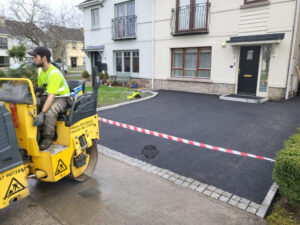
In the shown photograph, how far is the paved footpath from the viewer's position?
304 centimetres

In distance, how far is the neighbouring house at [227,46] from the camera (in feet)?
33.2

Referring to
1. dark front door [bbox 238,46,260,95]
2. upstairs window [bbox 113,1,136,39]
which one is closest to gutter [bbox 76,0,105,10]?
upstairs window [bbox 113,1,136,39]

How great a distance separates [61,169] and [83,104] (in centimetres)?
102

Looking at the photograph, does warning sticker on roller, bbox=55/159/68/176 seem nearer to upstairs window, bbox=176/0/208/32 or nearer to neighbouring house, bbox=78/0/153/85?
upstairs window, bbox=176/0/208/32

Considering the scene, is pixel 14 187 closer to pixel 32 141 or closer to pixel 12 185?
pixel 12 185

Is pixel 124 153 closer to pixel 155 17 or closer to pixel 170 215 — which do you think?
pixel 170 215

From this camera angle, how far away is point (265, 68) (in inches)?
425

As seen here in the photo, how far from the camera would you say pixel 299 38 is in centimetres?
1057

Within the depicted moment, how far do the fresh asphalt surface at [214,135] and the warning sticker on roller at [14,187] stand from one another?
2.55 meters

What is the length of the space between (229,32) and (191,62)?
2697mm

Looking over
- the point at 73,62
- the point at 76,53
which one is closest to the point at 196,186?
the point at 76,53

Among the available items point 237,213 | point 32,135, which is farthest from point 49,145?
point 237,213

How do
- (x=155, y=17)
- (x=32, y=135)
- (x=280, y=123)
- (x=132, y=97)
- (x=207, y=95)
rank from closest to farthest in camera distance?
(x=32, y=135) < (x=280, y=123) < (x=132, y=97) < (x=207, y=95) < (x=155, y=17)

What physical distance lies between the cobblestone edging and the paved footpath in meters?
0.11
